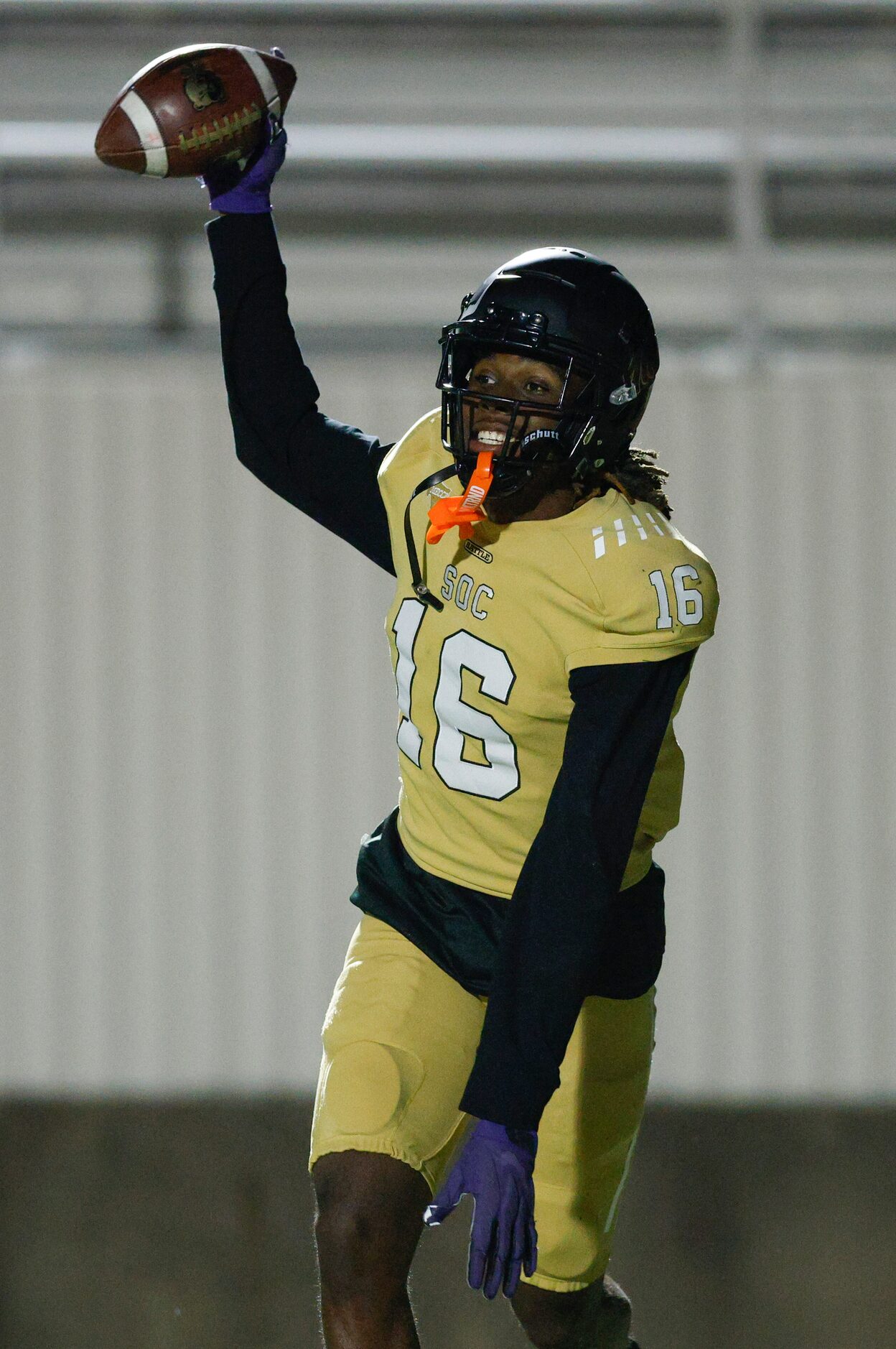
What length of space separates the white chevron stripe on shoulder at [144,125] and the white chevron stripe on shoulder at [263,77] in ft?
0.51

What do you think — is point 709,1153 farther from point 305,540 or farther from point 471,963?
point 471,963

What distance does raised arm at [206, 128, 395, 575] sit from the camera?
210 centimetres

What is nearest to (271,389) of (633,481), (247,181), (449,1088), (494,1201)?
(247,181)

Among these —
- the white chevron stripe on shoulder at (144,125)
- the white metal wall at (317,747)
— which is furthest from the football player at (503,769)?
the white metal wall at (317,747)

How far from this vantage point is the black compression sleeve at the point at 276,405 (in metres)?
2.10

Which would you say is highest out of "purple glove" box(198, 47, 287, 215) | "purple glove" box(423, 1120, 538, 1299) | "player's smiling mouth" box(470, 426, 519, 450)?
"purple glove" box(198, 47, 287, 215)

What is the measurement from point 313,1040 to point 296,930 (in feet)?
0.92

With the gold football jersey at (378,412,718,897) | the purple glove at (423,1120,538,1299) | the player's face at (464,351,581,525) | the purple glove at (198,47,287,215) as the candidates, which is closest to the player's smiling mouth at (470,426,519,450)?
the player's face at (464,351,581,525)

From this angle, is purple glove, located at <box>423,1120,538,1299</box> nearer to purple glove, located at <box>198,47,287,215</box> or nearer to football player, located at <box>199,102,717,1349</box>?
football player, located at <box>199,102,717,1349</box>

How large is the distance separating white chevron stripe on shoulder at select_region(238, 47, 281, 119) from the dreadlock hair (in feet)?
2.19

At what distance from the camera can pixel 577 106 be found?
4387 mm

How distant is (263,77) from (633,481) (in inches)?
28.8

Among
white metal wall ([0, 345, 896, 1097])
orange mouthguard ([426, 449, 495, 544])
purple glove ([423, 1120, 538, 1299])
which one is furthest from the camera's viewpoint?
white metal wall ([0, 345, 896, 1097])

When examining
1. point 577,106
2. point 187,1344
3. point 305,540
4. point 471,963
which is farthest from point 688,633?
point 577,106
